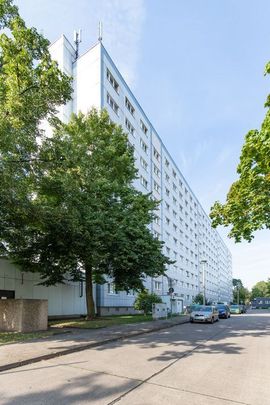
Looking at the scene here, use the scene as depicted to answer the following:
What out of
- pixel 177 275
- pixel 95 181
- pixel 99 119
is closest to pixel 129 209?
pixel 95 181

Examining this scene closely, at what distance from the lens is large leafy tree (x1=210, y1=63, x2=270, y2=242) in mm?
13461

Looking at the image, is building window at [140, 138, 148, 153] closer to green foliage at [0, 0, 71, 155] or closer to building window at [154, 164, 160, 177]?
building window at [154, 164, 160, 177]

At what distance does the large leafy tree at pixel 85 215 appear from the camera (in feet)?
47.3

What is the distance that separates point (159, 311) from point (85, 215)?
12.3 meters

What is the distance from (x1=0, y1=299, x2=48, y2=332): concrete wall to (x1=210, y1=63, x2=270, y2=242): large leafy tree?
9.90 metres

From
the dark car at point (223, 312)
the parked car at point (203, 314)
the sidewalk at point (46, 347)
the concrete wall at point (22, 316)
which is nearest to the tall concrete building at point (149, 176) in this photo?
the parked car at point (203, 314)

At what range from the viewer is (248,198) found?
55.5ft

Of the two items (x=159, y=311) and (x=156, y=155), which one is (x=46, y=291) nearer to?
(x=159, y=311)

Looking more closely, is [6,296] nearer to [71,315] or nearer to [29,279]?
[29,279]

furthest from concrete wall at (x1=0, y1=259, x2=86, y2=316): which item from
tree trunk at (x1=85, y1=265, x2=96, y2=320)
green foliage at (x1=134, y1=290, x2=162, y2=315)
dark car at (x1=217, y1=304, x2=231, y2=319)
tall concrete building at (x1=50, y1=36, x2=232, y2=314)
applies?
dark car at (x1=217, y1=304, x2=231, y2=319)

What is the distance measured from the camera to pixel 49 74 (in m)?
13.1

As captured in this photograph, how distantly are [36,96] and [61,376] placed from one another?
30.8ft

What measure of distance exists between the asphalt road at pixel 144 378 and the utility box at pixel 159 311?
1498 centimetres

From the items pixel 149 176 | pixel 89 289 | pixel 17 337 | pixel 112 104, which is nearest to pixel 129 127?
pixel 112 104
